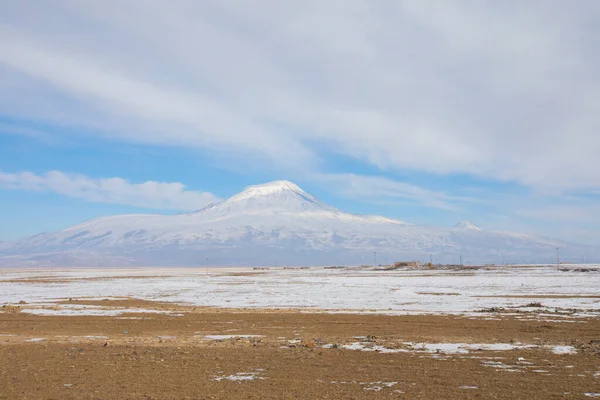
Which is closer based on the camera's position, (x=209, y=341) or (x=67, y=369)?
(x=67, y=369)

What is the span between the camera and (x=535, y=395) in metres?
11.1

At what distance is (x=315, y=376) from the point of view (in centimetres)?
1317

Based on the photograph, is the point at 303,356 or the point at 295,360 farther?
the point at 303,356

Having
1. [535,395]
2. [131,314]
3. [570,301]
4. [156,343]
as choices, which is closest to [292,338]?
[156,343]

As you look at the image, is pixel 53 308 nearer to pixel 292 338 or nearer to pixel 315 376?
pixel 292 338

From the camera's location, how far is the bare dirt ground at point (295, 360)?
11719mm

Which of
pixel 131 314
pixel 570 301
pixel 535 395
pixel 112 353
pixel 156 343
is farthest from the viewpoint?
pixel 570 301

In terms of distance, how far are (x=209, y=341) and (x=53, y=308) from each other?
17.8 meters

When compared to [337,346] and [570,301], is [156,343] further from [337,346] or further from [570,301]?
[570,301]

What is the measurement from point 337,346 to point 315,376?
444cm

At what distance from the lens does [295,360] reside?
15258 millimetres

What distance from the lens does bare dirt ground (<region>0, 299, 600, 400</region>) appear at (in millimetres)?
11719

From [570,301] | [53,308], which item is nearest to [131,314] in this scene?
[53,308]

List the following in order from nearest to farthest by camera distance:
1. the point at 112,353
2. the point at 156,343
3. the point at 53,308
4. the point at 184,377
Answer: the point at 184,377 → the point at 112,353 → the point at 156,343 → the point at 53,308
